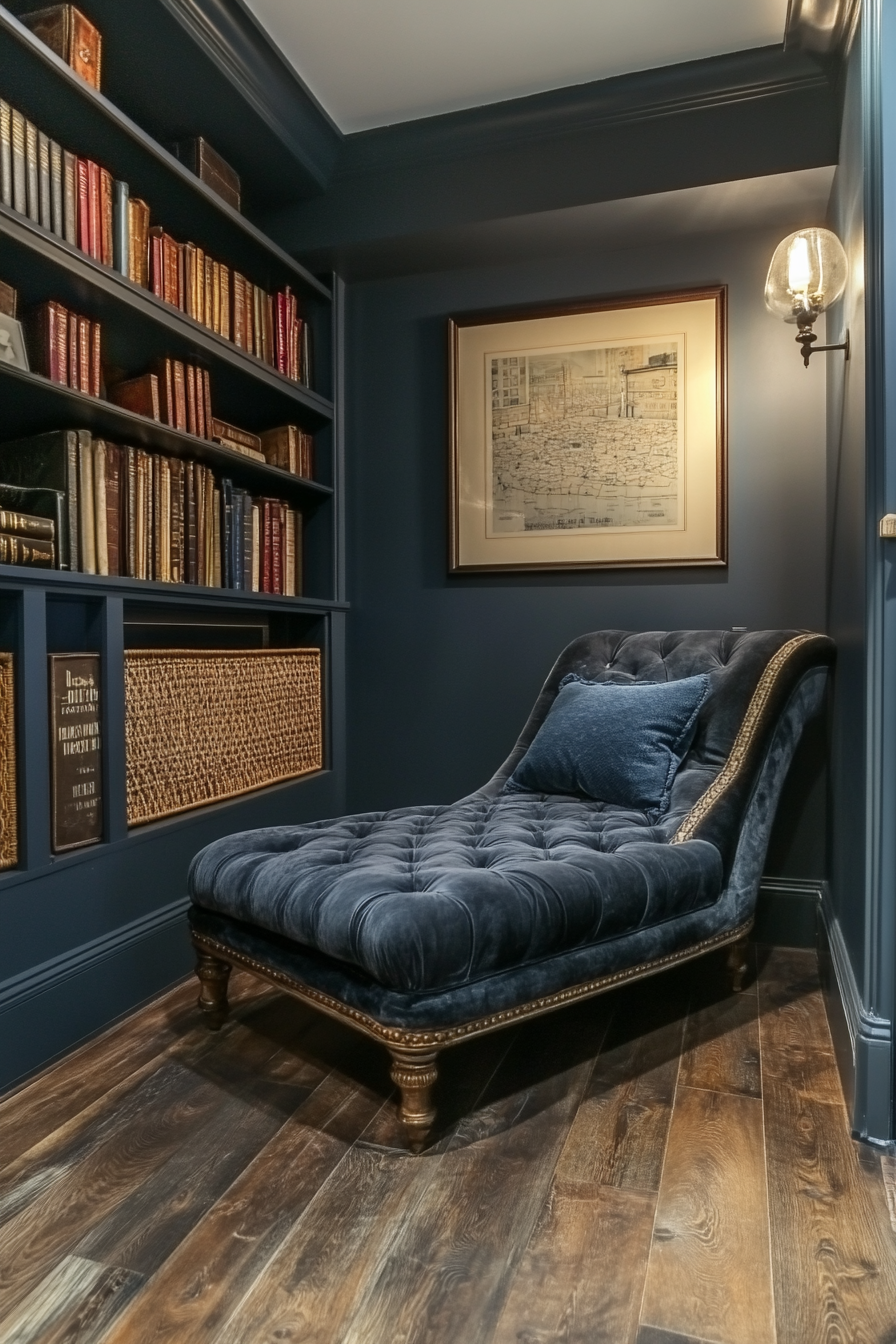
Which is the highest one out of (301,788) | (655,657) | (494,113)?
(494,113)

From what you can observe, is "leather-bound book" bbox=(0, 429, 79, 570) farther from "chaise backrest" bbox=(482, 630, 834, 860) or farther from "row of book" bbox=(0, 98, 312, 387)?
"chaise backrest" bbox=(482, 630, 834, 860)

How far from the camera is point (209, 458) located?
94.3 inches

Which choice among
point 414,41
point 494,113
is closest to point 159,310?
point 414,41

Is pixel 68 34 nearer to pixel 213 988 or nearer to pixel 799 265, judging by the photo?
pixel 799 265

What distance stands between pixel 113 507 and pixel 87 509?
0.28 ft

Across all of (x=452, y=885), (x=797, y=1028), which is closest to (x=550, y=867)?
(x=452, y=885)

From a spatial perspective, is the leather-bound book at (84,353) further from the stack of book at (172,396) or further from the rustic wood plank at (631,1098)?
the rustic wood plank at (631,1098)

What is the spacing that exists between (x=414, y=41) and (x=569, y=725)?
1.75m

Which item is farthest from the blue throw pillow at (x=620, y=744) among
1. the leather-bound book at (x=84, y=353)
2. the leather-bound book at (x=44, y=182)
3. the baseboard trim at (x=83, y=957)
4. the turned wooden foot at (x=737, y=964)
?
the leather-bound book at (x=44, y=182)

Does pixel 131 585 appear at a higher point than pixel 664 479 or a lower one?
lower

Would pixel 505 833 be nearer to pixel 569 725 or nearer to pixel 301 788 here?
pixel 569 725

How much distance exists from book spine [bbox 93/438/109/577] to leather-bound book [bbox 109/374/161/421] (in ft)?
0.75

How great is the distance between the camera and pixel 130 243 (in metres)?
2.02

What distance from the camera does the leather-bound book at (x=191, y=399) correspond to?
2270mm
